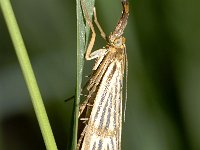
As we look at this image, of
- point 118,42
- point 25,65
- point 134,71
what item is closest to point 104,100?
point 118,42

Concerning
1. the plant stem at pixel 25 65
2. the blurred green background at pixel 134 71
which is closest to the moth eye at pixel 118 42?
the blurred green background at pixel 134 71

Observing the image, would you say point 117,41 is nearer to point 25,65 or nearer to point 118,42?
point 118,42

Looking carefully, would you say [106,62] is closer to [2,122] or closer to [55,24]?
[55,24]

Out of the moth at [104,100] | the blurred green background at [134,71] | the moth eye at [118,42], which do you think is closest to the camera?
the moth at [104,100]

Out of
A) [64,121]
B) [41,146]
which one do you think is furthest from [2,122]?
[64,121]

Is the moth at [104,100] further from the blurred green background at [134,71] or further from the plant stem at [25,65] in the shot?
the plant stem at [25,65]

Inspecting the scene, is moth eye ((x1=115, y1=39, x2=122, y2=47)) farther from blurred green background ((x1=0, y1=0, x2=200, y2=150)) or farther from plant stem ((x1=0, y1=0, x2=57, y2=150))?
plant stem ((x1=0, y1=0, x2=57, y2=150))
